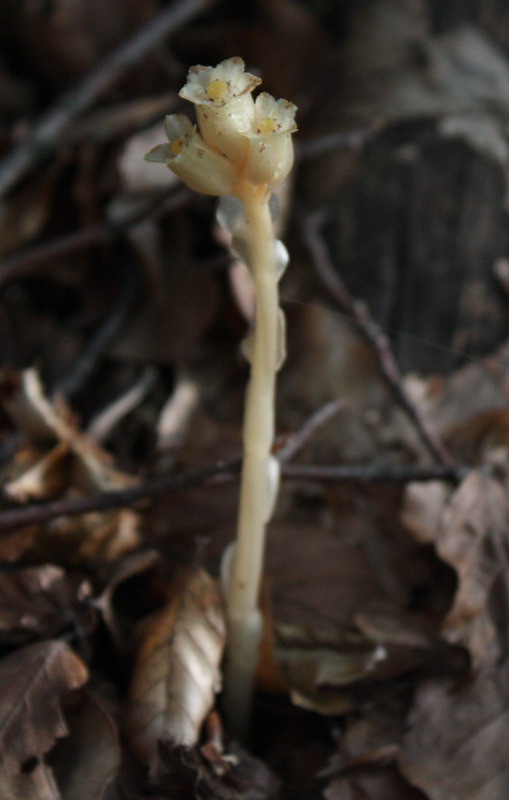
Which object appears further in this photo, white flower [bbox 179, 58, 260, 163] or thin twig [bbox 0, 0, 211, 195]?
thin twig [bbox 0, 0, 211, 195]

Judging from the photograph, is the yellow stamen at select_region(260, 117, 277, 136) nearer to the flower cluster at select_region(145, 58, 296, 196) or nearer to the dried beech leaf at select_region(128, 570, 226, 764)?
the flower cluster at select_region(145, 58, 296, 196)

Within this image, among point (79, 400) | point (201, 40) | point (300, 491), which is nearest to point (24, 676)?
point (300, 491)

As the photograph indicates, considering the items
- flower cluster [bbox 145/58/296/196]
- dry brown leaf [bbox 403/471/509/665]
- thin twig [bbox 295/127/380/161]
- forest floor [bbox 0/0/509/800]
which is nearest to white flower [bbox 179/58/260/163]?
flower cluster [bbox 145/58/296/196]

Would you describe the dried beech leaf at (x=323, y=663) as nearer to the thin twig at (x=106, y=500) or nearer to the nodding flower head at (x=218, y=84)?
the thin twig at (x=106, y=500)

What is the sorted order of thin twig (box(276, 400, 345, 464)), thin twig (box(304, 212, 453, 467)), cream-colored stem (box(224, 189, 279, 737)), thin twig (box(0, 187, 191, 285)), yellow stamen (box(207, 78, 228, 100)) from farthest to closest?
1. thin twig (box(0, 187, 191, 285))
2. thin twig (box(304, 212, 453, 467))
3. thin twig (box(276, 400, 345, 464))
4. cream-colored stem (box(224, 189, 279, 737))
5. yellow stamen (box(207, 78, 228, 100))

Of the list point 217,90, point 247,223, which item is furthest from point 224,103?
point 247,223

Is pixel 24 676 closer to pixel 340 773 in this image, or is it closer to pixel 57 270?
pixel 340 773

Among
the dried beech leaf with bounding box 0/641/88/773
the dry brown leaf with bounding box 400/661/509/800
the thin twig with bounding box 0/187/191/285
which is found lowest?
the dry brown leaf with bounding box 400/661/509/800
